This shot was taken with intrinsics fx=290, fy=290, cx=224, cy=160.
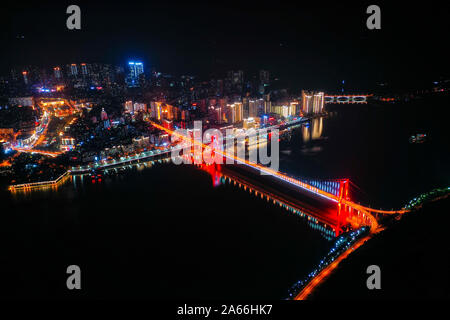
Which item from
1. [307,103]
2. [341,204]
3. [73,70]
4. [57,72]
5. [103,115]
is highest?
[73,70]

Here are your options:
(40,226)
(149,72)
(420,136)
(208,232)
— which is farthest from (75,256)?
(149,72)

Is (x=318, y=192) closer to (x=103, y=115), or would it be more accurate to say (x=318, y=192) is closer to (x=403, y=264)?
(x=403, y=264)

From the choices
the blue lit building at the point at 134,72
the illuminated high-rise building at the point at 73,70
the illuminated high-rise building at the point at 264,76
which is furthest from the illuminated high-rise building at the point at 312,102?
the illuminated high-rise building at the point at 73,70

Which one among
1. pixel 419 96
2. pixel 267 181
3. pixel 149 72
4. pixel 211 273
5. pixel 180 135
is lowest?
pixel 211 273

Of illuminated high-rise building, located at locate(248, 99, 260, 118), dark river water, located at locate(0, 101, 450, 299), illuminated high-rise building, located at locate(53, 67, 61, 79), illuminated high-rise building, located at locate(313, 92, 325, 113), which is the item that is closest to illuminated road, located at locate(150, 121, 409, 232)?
dark river water, located at locate(0, 101, 450, 299)

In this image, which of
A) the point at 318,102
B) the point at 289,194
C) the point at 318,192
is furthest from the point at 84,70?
the point at 318,192

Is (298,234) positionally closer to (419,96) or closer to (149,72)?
(419,96)

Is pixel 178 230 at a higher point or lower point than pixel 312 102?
lower
